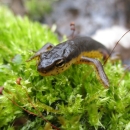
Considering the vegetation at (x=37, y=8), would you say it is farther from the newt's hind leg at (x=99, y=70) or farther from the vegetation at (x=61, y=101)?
the vegetation at (x=61, y=101)

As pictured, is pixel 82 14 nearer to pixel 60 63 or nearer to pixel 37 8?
pixel 37 8

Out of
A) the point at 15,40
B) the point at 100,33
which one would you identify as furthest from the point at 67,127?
the point at 100,33

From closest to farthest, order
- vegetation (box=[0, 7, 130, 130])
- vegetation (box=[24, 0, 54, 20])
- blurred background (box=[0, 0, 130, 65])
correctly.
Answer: vegetation (box=[0, 7, 130, 130]) → blurred background (box=[0, 0, 130, 65]) → vegetation (box=[24, 0, 54, 20])

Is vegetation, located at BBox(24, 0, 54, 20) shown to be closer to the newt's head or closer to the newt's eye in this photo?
the newt's head

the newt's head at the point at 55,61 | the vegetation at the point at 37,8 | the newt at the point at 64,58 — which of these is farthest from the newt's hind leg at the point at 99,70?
the vegetation at the point at 37,8

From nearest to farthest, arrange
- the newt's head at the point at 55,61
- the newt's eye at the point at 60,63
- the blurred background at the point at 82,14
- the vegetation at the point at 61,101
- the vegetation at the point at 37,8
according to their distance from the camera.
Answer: the vegetation at the point at 61,101 < the newt's head at the point at 55,61 < the newt's eye at the point at 60,63 < the blurred background at the point at 82,14 < the vegetation at the point at 37,8

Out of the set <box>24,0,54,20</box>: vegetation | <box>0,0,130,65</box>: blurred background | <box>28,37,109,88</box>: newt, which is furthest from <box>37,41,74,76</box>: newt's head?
<box>24,0,54,20</box>: vegetation
